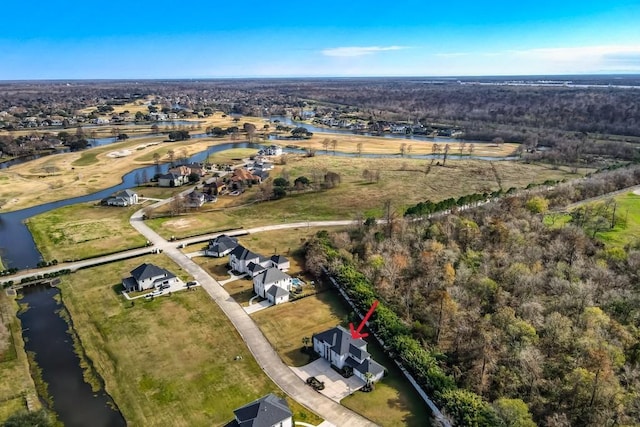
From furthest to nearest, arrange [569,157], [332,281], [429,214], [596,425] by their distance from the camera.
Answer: [569,157] → [429,214] → [332,281] → [596,425]

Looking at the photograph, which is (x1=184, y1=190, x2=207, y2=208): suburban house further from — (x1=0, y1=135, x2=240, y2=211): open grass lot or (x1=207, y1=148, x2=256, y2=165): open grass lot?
(x1=207, y1=148, x2=256, y2=165): open grass lot

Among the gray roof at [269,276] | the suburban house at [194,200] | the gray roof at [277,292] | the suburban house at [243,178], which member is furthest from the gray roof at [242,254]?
the suburban house at [243,178]

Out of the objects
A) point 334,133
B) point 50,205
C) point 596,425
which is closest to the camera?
point 596,425

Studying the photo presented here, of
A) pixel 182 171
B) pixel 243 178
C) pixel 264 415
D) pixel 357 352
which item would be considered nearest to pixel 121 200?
pixel 182 171

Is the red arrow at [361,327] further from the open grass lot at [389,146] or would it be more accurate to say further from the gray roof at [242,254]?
the open grass lot at [389,146]

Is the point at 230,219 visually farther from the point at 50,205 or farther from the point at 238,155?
the point at 238,155

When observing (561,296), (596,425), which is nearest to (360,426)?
(596,425)

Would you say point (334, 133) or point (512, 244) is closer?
point (512, 244)

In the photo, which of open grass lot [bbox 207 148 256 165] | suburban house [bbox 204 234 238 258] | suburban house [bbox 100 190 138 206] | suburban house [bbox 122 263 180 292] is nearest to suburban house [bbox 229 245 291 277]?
suburban house [bbox 204 234 238 258]
